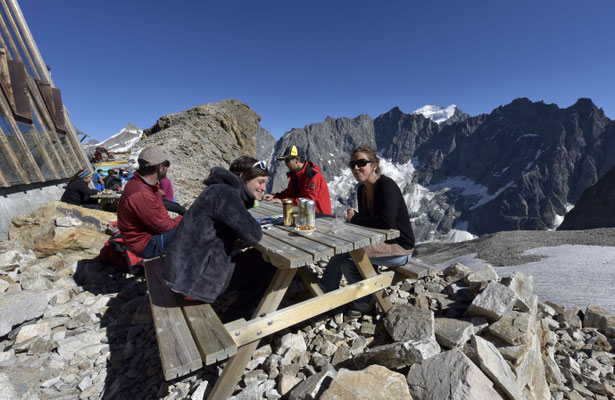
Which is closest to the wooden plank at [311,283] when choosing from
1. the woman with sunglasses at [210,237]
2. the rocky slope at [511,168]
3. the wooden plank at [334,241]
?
the wooden plank at [334,241]

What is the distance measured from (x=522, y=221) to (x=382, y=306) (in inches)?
5905

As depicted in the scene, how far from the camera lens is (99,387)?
2967 millimetres

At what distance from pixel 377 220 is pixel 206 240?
218cm

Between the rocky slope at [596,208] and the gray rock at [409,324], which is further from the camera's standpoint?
the rocky slope at [596,208]

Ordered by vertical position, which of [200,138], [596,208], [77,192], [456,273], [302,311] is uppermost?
[200,138]

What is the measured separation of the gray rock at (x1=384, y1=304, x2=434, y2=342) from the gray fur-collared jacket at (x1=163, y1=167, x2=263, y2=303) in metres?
1.98

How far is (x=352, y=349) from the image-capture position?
3.34 metres

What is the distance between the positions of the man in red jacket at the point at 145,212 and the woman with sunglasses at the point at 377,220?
8.96 ft

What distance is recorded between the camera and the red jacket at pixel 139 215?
4.07 metres

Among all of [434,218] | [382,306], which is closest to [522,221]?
[434,218]

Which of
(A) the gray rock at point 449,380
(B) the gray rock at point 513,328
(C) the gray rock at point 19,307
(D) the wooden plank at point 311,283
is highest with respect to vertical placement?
(C) the gray rock at point 19,307

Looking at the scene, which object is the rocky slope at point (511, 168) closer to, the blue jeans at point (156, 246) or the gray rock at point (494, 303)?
the gray rock at point (494, 303)

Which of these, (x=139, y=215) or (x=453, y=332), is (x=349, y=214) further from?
(x=139, y=215)


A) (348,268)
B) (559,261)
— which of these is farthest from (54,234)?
(559,261)
